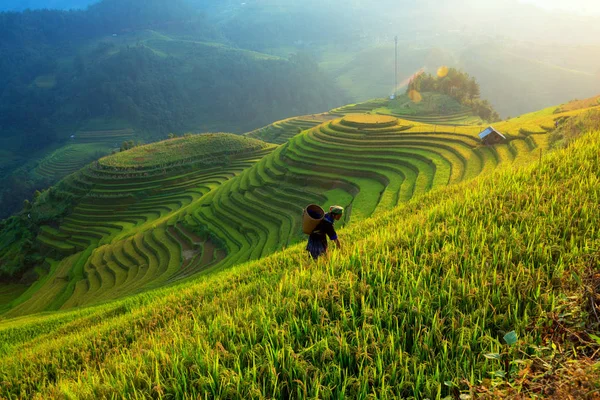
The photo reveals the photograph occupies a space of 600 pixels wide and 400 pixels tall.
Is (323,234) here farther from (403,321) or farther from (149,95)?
(149,95)

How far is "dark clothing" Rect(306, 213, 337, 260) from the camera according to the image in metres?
4.86

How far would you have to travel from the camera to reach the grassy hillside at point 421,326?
228 cm

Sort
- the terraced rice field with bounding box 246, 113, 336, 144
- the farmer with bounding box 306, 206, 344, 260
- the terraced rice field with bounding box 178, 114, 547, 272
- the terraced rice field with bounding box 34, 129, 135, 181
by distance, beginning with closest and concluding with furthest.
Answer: the farmer with bounding box 306, 206, 344, 260
the terraced rice field with bounding box 178, 114, 547, 272
the terraced rice field with bounding box 246, 113, 336, 144
the terraced rice field with bounding box 34, 129, 135, 181

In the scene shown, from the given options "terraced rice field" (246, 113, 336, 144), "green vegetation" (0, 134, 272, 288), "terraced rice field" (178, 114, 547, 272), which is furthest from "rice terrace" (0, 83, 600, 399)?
"terraced rice field" (246, 113, 336, 144)

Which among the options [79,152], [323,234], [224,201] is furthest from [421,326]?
[79,152]

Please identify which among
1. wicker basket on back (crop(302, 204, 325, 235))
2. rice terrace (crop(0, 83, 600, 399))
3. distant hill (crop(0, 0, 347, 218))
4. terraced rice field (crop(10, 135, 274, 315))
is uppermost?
distant hill (crop(0, 0, 347, 218))

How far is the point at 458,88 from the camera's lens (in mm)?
63906

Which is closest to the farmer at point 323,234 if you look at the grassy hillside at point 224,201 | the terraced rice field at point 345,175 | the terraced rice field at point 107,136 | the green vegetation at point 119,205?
the grassy hillside at point 224,201

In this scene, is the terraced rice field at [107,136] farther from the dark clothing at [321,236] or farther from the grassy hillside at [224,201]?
the dark clothing at [321,236]

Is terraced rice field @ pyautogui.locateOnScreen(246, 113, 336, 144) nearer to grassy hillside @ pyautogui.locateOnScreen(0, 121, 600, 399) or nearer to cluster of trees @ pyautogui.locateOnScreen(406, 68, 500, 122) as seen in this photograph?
cluster of trees @ pyautogui.locateOnScreen(406, 68, 500, 122)

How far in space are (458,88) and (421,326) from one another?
234 ft

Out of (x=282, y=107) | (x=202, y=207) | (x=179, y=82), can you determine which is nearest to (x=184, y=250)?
(x=202, y=207)

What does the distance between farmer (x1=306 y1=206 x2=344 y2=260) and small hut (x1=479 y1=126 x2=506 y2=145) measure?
70.2ft

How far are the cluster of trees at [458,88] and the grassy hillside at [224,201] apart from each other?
32.8m
